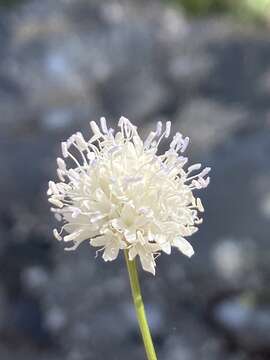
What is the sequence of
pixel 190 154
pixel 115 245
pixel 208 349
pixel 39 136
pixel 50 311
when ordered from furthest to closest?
pixel 39 136, pixel 190 154, pixel 50 311, pixel 208 349, pixel 115 245

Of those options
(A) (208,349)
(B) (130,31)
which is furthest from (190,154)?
(B) (130,31)

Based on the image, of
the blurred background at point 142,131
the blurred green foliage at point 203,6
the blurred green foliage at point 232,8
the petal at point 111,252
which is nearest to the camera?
the petal at point 111,252

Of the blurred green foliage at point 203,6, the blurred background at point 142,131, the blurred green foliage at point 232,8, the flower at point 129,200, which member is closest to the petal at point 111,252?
the flower at point 129,200

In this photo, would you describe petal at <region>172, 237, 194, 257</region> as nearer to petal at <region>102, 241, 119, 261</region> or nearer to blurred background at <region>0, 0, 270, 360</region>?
petal at <region>102, 241, 119, 261</region>

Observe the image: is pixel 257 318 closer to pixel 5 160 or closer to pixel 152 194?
pixel 5 160

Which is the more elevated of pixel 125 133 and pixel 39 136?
pixel 39 136

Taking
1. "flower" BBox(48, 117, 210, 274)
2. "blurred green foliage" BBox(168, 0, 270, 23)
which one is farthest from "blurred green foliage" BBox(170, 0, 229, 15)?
"flower" BBox(48, 117, 210, 274)

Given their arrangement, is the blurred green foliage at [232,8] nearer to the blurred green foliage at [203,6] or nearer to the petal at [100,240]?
the blurred green foliage at [203,6]

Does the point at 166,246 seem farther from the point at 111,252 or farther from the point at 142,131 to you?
the point at 142,131
